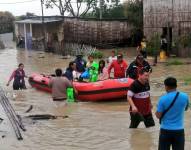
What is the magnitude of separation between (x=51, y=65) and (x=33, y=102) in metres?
14.4

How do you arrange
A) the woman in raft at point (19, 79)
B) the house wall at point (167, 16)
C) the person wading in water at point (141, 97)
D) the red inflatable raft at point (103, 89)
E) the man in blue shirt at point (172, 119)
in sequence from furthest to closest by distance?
the house wall at point (167, 16) < the woman in raft at point (19, 79) < the red inflatable raft at point (103, 89) < the person wading in water at point (141, 97) < the man in blue shirt at point (172, 119)

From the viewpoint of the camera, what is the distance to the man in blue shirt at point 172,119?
6.91m

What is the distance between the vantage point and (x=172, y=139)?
6996 millimetres

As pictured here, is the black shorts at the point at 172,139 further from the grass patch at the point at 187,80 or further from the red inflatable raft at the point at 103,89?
the grass patch at the point at 187,80

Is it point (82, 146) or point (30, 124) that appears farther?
point (30, 124)

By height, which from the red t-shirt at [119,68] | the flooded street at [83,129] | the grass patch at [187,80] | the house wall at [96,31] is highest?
the house wall at [96,31]

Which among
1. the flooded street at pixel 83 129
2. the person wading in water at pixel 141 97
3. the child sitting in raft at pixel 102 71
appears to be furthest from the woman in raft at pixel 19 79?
the person wading in water at pixel 141 97

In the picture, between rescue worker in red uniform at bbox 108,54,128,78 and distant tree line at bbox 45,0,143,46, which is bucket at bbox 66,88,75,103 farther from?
distant tree line at bbox 45,0,143,46

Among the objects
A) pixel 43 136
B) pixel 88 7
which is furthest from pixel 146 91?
pixel 88 7

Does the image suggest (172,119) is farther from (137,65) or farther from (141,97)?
(137,65)

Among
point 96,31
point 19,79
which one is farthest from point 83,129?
point 96,31

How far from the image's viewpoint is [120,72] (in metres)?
15.2

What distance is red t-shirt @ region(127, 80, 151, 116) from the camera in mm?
9367

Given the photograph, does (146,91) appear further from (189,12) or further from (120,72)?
(189,12)
